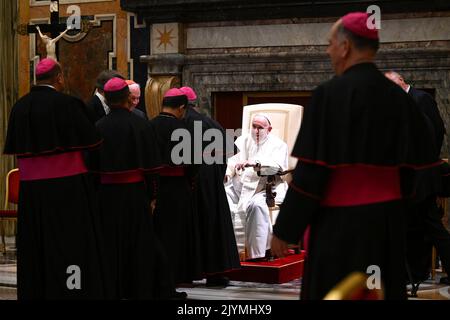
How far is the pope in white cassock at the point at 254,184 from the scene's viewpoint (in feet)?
27.7

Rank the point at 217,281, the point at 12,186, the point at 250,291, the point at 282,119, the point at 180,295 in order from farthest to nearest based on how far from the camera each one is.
→ the point at 12,186 < the point at 282,119 < the point at 217,281 < the point at 250,291 < the point at 180,295

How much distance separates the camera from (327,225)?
149 inches

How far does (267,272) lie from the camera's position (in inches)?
317

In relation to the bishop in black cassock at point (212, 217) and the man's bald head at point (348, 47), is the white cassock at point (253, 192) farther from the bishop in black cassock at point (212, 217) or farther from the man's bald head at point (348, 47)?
the man's bald head at point (348, 47)

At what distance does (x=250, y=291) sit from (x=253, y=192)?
1490mm

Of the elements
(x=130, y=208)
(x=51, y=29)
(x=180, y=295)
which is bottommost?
(x=180, y=295)

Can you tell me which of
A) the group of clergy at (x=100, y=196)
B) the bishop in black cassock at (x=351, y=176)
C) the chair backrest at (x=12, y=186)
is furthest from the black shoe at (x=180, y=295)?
the chair backrest at (x=12, y=186)

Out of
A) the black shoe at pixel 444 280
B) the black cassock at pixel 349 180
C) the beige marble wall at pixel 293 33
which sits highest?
the beige marble wall at pixel 293 33

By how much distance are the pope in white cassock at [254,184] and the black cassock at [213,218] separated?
0.53m

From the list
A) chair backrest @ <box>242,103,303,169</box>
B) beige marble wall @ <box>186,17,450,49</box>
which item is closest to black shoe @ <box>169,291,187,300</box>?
chair backrest @ <box>242,103,303,169</box>

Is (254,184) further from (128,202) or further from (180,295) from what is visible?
(128,202)

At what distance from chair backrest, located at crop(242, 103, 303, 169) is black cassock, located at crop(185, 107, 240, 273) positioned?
149 centimetres

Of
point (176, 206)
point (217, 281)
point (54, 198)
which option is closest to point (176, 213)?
point (176, 206)
